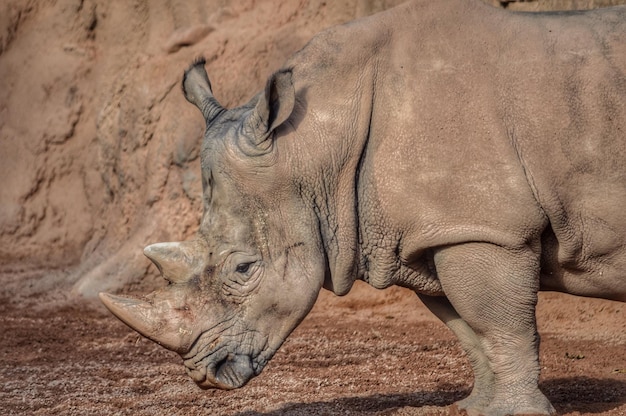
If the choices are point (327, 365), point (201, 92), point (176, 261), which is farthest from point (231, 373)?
point (327, 365)

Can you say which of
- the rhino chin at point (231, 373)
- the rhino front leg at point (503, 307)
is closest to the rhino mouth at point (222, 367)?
the rhino chin at point (231, 373)

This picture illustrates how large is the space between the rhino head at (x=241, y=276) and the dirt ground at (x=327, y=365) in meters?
0.95

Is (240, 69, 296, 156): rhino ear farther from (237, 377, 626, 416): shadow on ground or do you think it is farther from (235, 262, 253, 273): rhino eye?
(237, 377, 626, 416): shadow on ground

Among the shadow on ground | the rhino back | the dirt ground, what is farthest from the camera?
the dirt ground

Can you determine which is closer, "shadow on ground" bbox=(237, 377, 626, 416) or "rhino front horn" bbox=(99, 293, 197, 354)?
"rhino front horn" bbox=(99, 293, 197, 354)

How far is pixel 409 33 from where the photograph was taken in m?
5.34

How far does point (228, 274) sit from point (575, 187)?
170cm

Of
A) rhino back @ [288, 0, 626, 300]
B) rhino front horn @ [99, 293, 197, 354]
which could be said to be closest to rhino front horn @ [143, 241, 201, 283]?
rhino front horn @ [99, 293, 197, 354]

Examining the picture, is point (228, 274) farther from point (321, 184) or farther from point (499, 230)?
point (499, 230)

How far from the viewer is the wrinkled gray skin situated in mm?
5059

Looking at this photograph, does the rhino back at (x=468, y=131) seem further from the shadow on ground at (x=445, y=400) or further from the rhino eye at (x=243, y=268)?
the shadow on ground at (x=445, y=400)

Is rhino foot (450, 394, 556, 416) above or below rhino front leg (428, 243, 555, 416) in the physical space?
below

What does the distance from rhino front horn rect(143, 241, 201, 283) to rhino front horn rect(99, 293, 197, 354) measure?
5.9 inches

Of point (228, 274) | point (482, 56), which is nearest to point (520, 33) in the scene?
point (482, 56)
